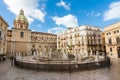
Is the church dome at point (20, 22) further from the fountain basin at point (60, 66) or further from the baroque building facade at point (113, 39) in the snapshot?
the fountain basin at point (60, 66)

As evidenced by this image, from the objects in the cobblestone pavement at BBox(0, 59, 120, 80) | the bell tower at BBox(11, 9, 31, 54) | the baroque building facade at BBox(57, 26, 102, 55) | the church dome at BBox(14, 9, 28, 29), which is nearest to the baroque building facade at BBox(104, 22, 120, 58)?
the baroque building facade at BBox(57, 26, 102, 55)

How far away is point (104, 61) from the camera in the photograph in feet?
57.8

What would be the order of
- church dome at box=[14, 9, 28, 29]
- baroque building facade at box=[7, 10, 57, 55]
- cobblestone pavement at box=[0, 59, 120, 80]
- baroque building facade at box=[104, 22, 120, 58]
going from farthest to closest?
church dome at box=[14, 9, 28, 29] < baroque building facade at box=[7, 10, 57, 55] < baroque building facade at box=[104, 22, 120, 58] < cobblestone pavement at box=[0, 59, 120, 80]

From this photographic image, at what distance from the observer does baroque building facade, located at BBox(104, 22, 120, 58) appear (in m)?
29.3

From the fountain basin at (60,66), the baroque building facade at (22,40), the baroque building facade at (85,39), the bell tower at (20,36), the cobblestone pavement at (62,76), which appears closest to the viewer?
the cobblestone pavement at (62,76)

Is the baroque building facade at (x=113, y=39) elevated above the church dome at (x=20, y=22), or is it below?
below

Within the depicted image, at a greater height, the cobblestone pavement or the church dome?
the church dome

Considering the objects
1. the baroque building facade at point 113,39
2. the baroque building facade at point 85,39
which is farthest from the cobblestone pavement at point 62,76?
the baroque building facade at point 85,39

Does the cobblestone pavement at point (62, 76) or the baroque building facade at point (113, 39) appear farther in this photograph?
the baroque building facade at point (113, 39)

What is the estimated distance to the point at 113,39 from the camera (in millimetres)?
30750

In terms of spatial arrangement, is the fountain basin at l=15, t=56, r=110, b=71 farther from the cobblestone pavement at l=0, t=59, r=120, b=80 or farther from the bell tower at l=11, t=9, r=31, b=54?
the bell tower at l=11, t=9, r=31, b=54

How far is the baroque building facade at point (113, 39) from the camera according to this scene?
29328 mm

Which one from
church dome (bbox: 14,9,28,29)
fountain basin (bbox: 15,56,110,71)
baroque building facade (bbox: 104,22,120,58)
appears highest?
church dome (bbox: 14,9,28,29)

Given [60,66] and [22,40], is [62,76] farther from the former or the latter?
[22,40]
